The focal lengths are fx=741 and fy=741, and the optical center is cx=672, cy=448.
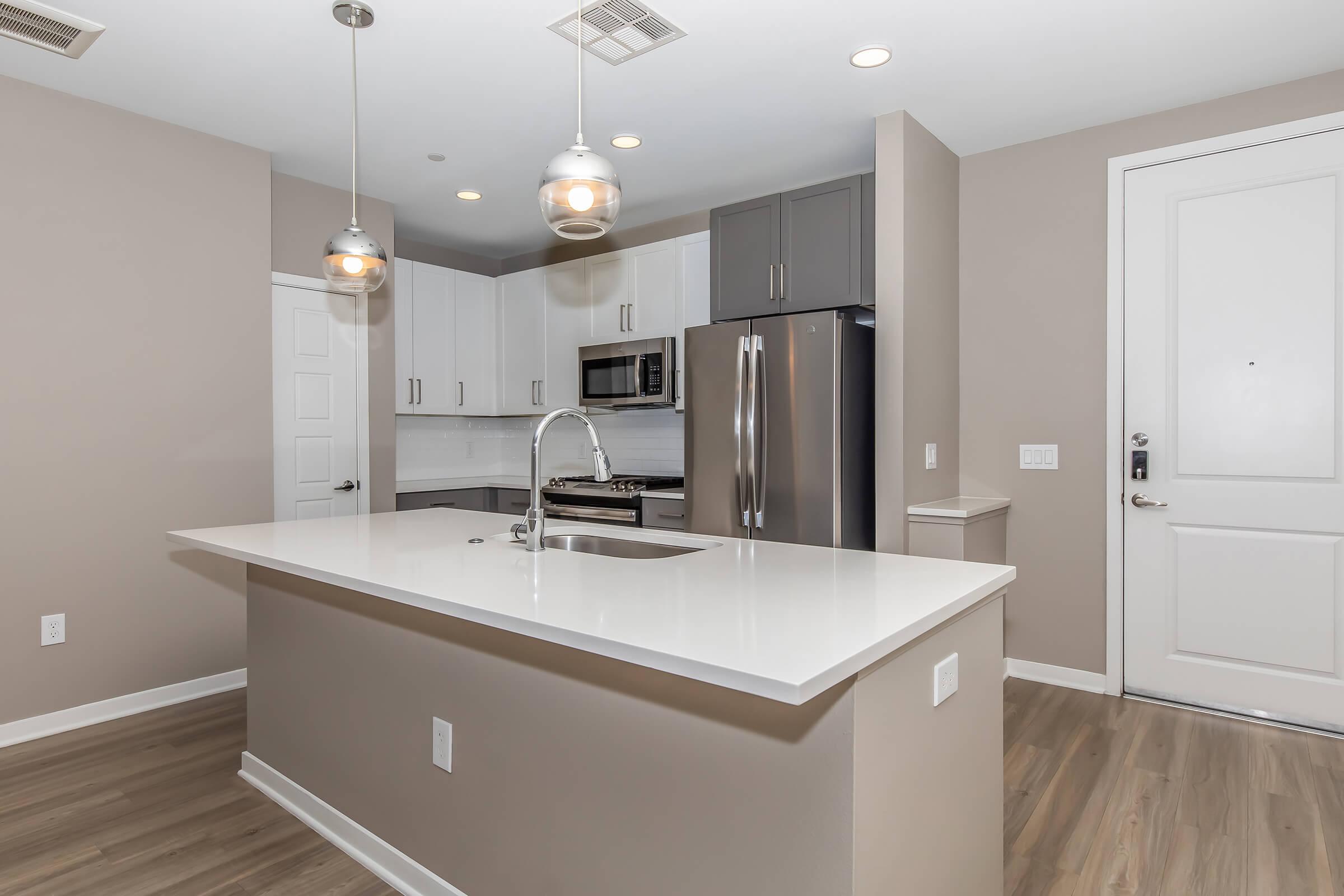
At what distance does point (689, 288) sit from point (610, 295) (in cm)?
63

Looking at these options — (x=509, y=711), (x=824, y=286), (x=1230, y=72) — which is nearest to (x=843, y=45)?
(x=824, y=286)

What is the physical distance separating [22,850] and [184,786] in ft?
1.42

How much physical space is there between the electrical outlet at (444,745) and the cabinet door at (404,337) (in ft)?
10.5

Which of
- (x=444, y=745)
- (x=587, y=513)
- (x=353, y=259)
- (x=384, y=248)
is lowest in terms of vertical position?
(x=444, y=745)

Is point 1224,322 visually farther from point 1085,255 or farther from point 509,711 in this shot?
point 509,711

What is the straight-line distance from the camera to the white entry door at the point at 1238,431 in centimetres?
285

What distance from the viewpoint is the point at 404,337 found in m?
4.71

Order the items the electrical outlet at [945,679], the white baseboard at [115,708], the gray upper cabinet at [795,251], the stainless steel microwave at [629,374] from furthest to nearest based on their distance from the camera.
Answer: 1. the stainless steel microwave at [629,374]
2. the gray upper cabinet at [795,251]
3. the white baseboard at [115,708]
4. the electrical outlet at [945,679]

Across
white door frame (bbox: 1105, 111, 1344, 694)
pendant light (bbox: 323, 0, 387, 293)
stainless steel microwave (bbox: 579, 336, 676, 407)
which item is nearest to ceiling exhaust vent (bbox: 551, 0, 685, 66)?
pendant light (bbox: 323, 0, 387, 293)

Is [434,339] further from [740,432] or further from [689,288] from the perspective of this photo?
[740,432]

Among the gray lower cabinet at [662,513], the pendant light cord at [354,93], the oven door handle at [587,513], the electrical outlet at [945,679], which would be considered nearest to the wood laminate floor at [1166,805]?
the electrical outlet at [945,679]

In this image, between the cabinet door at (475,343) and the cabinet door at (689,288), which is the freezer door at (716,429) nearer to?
the cabinet door at (689,288)

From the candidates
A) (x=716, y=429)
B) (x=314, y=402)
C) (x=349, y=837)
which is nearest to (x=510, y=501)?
(x=314, y=402)

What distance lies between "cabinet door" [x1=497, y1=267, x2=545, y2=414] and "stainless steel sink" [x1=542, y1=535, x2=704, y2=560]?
107 inches
